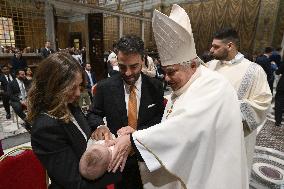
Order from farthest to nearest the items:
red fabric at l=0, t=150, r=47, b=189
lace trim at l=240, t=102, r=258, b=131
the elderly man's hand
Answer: lace trim at l=240, t=102, r=258, b=131 → red fabric at l=0, t=150, r=47, b=189 → the elderly man's hand

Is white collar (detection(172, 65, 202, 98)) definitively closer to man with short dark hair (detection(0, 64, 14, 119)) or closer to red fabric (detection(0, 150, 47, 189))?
red fabric (detection(0, 150, 47, 189))

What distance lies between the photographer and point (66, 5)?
958cm

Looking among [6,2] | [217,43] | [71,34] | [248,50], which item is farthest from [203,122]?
[71,34]

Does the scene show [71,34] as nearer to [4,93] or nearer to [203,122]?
[4,93]

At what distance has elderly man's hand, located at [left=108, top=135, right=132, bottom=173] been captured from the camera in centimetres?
113

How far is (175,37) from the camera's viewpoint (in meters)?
1.40

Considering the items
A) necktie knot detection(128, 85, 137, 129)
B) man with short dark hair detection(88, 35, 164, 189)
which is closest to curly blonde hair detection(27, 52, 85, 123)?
man with short dark hair detection(88, 35, 164, 189)

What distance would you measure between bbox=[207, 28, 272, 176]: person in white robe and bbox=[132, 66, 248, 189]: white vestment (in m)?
0.91

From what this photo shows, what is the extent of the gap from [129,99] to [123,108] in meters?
0.09

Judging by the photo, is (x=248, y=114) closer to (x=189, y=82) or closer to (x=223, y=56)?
(x=223, y=56)

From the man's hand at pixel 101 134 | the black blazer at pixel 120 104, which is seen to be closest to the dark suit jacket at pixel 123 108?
the black blazer at pixel 120 104

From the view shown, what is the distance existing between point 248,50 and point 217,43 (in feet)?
36.9

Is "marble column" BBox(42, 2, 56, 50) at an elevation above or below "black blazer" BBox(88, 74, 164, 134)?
above

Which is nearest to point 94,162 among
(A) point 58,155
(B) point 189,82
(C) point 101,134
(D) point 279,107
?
(A) point 58,155
